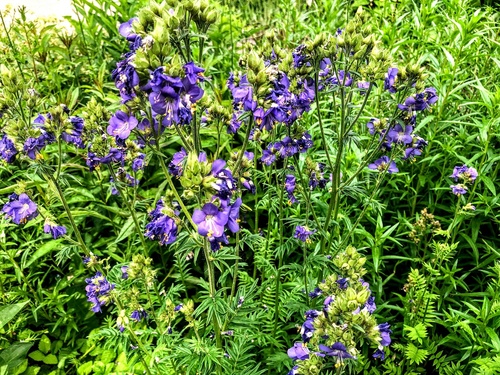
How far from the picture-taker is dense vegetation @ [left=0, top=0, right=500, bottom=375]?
171 cm

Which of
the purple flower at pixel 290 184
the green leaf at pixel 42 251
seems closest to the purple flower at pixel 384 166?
the purple flower at pixel 290 184

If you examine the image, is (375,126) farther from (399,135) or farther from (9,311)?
(9,311)

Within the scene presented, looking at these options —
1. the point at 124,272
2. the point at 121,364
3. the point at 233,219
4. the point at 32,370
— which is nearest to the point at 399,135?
the point at 233,219

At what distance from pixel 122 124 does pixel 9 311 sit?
2113 mm

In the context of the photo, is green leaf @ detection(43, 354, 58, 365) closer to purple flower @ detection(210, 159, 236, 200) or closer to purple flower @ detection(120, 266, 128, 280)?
purple flower @ detection(120, 266, 128, 280)

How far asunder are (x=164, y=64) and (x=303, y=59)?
0.90 metres

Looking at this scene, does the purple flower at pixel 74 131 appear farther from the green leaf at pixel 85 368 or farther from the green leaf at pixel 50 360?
the green leaf at pixel 50 360

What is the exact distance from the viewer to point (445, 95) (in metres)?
3.26

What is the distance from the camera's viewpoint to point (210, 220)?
1611mm

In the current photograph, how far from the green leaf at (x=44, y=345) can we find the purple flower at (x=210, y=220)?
247cm

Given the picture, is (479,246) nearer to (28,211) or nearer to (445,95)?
(445,95)

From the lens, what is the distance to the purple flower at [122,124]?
169 centimetres

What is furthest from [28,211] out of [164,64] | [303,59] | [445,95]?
[445,95]

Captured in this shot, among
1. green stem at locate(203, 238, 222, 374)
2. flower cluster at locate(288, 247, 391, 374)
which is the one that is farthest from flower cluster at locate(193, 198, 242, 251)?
flower cluster at locate(288, 247, 391, 374)
